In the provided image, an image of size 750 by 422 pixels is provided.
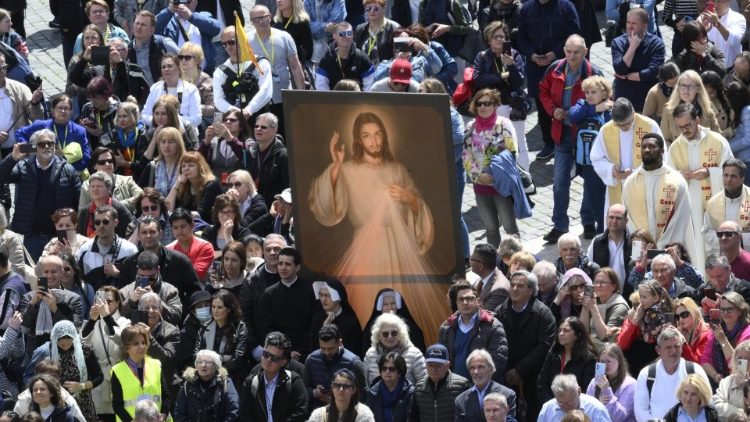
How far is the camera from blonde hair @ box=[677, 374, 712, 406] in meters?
17.3

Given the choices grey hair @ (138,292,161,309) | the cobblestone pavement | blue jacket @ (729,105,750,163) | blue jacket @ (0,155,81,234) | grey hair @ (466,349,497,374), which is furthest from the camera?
the cobblestone pavement

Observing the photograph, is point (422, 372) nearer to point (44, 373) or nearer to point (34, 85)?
point (44, 373)

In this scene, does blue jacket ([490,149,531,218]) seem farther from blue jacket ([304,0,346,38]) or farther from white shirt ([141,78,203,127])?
blue jacket ([304,0,346,38])

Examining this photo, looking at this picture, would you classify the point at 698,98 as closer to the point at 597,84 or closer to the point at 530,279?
the point at 597,84

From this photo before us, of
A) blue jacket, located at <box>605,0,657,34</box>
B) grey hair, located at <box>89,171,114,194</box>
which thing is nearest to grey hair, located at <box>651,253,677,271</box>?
grey hair, located at <box>89,171,114,194</box>

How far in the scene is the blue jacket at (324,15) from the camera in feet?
83.6

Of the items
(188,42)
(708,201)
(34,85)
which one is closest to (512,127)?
(708,201)

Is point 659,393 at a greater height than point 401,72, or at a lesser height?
lesser

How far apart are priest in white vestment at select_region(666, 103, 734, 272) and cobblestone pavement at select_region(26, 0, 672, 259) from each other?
1.82 meters

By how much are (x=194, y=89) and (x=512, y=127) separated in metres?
3.43

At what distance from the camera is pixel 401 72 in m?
22.2

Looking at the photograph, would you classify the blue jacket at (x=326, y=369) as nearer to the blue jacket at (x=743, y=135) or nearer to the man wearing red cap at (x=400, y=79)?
the man wearing red cap at (x=400, y=79)

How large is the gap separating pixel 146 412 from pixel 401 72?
5.39 meters

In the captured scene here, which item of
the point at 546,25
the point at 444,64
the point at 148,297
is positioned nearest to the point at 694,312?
the point at 148,297
